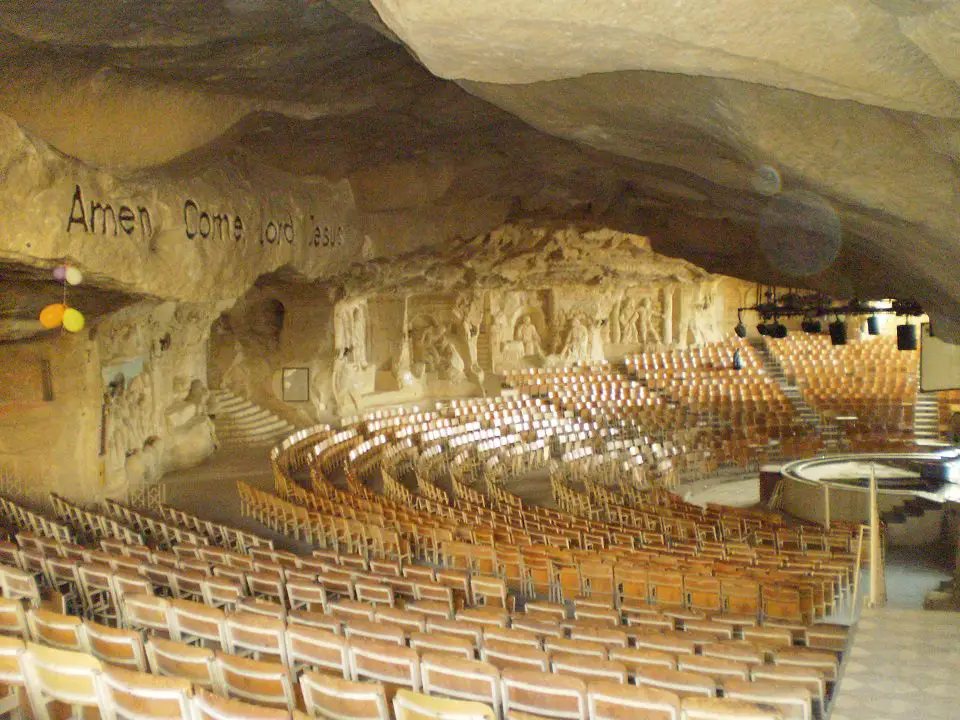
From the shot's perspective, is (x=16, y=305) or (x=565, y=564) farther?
(x=16, y=305)

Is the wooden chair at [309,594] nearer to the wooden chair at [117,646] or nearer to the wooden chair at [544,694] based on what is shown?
the wooden chair at [117,646]

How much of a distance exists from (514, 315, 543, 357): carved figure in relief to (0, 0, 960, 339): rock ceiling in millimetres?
12297

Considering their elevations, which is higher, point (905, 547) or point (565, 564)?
point (565, 564)

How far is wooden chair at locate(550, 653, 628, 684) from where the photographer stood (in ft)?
15.9

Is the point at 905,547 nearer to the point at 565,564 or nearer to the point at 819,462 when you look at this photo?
the point at 819,462

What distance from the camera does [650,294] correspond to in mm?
33750

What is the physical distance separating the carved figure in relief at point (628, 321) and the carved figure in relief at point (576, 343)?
95.2 inches

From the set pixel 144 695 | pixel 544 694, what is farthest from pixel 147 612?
pixel 544 694

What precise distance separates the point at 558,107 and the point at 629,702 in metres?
5.54

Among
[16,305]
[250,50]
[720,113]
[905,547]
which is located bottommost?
[905,547]

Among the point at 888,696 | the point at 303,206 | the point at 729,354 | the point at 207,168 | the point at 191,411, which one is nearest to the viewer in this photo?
the point at 888,696

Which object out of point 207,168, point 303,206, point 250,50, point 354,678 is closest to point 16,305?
point 207,168

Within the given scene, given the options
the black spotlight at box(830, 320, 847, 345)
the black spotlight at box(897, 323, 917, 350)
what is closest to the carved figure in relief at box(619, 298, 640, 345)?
the black spotlight at box(830, 320, 847, 345)

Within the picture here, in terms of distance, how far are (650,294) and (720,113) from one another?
2771cm
